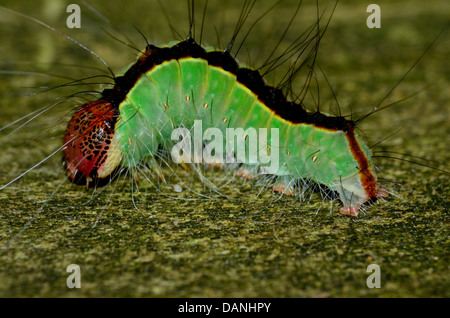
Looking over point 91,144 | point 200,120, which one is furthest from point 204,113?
point 91,144

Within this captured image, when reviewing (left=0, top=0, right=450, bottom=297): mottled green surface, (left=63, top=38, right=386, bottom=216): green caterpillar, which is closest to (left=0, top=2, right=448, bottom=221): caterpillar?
(left=63, top=38, right=386, bottom=216): green caterpillar

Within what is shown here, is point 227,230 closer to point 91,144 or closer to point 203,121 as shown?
point 203,121

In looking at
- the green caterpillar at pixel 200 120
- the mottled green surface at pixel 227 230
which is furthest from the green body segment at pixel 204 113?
the mottled green surface at pixel 227 230

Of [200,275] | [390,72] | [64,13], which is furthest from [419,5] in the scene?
[200,275]

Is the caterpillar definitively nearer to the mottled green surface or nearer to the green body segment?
the green body segment

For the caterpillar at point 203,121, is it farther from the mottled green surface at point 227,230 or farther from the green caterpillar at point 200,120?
the mottled green surface at point 227,230

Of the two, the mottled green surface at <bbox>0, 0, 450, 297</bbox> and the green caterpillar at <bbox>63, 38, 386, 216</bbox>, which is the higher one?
the green caterpillar at <bbox>63, 38, 386, 216</bbox>

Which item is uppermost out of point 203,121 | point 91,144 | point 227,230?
point 203,121
